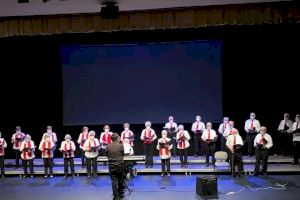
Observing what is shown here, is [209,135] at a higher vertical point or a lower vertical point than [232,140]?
higher

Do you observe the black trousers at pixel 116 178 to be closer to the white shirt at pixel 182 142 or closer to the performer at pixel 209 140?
the white shirt at pixel 182 142

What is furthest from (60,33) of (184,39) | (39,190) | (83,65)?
(39,190)

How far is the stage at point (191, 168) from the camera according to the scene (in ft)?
48.2

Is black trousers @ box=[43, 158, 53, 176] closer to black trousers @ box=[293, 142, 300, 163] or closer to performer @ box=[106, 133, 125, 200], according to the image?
performer @ box=[106, 133, 125, 200]

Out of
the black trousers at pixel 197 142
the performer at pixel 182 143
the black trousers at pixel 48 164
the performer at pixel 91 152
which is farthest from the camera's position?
the black trousers at pixel 197 142

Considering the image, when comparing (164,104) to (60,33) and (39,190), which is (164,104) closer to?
(60,33)

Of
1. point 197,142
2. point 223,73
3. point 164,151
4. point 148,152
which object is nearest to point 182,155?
point 164,151

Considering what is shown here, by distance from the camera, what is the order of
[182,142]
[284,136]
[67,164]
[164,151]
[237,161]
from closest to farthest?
[237,161] < [164,151] < [67,164] < [182,142] < [284,136]

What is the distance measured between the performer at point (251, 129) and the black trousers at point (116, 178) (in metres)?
6.51

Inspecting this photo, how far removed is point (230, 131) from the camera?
588 inches

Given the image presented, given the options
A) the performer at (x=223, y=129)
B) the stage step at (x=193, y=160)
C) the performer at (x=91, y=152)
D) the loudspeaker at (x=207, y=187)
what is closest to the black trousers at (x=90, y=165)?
the performer at (x=91, y=152)

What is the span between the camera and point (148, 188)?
42.6 ft

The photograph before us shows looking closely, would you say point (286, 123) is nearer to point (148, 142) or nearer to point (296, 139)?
point (296, 139)

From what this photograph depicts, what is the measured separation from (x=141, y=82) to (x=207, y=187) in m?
6.33
